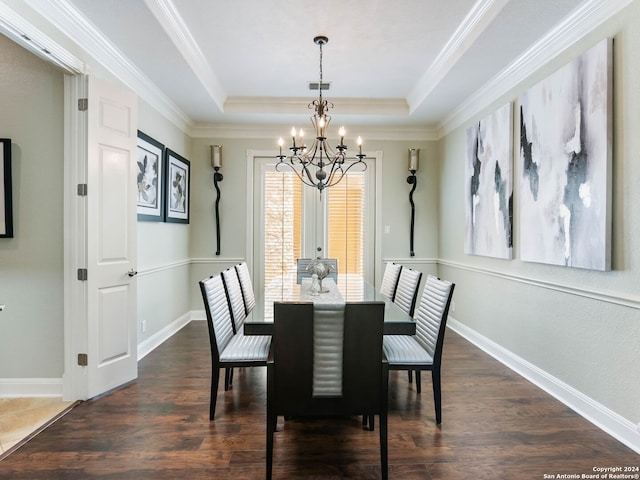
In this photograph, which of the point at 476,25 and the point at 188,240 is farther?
the point at 188,240

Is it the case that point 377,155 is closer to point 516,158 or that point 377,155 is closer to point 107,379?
point 516,158

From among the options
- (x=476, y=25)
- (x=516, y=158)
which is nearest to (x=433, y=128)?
(x=516, y=158)

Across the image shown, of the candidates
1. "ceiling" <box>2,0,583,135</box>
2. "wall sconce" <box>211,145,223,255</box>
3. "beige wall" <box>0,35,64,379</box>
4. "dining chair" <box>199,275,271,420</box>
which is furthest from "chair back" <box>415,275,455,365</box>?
"wall sconce" <box>211,145,223,255</box>

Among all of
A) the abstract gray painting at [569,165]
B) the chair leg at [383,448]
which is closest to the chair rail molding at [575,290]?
the abstract gray painting at [569,165]

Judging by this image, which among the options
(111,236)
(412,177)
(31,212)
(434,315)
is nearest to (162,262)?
(111,236)

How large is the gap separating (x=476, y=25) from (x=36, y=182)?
11.1 feet

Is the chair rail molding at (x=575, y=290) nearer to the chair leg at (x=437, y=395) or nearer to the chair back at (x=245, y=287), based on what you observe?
the chair leg at (x=437, y=395)

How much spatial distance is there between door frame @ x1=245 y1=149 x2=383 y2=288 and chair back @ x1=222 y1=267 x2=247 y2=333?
6.04 feet

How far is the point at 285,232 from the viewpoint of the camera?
4.83 meters

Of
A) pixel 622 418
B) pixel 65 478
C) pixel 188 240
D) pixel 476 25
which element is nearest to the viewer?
pixel 65 478

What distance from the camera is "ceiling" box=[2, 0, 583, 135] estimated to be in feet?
7.88

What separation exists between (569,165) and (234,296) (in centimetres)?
258

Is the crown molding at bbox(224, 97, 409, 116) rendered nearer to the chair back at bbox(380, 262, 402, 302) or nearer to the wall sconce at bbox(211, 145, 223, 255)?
the wall sconce at bbox(211, 145, 223, 255)

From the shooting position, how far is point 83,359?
2525mm
